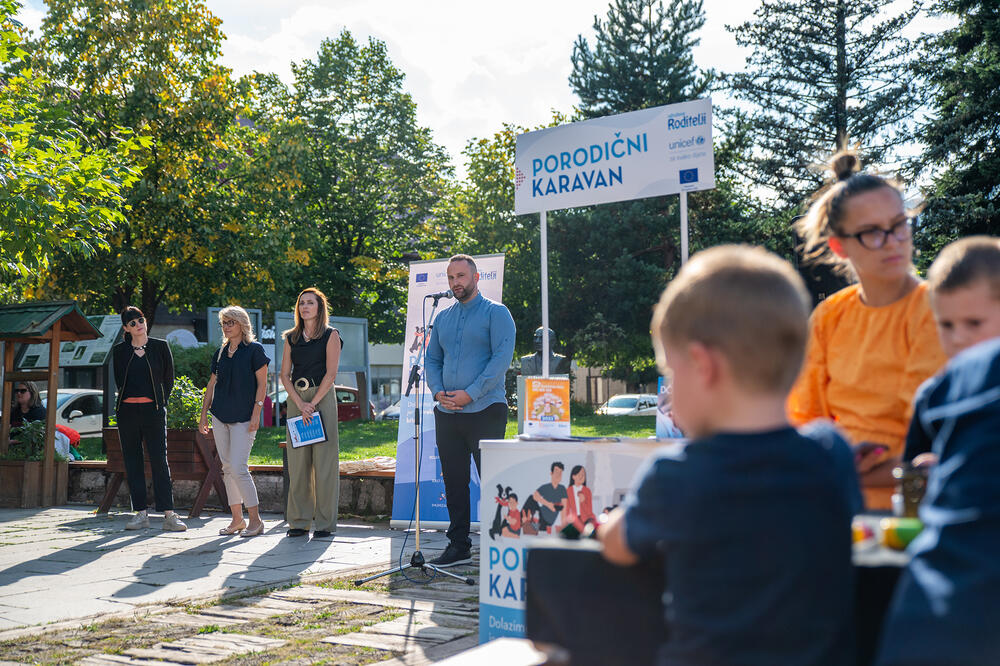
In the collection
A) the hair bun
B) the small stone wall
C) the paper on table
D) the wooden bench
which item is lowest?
the small stone wall

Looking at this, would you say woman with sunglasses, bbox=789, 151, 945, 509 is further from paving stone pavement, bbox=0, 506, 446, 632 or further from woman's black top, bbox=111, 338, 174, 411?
woman's black top, bbox=111, 338, 174, 411

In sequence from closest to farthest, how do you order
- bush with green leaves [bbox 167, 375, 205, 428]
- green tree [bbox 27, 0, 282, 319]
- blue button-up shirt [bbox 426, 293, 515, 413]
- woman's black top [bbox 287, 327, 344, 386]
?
blue button-up shirt [bbox 426, 293, 515, 413] < woman's black top [bbox 287, 327, 344, 386] < bush with green leaves [bbox 167, 375, 205, 428] < green tree [bbox 27, 0, 282, 319]

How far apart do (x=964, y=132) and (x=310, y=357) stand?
22608mm

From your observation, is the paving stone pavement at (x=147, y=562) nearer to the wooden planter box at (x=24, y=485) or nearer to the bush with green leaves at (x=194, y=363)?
the wooden planter box at (x=24, y=485)

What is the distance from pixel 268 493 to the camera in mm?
10578

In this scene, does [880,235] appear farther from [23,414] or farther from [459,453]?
[23,414]

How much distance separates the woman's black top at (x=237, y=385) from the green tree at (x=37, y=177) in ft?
13.9

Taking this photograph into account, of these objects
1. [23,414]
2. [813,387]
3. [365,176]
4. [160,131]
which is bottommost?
[813,387]

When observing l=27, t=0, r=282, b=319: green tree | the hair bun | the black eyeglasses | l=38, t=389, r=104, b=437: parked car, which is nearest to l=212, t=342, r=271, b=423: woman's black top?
the hair bun

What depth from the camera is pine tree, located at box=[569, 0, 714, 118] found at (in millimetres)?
35188

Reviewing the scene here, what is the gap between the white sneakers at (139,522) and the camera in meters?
9.41

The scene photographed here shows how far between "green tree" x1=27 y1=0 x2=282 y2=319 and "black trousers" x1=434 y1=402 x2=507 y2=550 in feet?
53.2

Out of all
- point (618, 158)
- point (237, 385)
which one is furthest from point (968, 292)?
point (237, 385)

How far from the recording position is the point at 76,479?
12516mm
